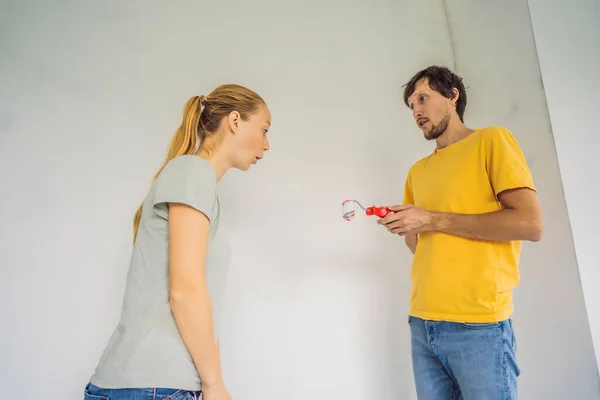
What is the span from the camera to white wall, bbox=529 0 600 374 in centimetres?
114

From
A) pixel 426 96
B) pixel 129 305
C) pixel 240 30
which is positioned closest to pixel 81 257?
pixel 129 305

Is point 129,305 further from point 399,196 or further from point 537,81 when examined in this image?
point 537,81

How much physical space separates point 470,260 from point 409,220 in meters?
0.17

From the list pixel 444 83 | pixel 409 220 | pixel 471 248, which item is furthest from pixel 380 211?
pixel 444 83

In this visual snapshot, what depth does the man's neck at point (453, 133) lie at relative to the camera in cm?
110

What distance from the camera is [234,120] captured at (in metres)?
0.85

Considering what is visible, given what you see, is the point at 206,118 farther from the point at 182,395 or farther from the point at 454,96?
the point at 454,96

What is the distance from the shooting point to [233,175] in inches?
55.1

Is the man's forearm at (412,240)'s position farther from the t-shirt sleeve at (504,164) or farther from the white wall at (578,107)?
the white wall at (578,107)

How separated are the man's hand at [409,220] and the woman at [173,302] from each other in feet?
1.54

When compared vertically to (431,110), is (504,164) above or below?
below

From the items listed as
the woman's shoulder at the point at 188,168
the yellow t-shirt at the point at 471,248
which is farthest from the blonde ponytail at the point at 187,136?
the yellow t-shirt at the point at 471,248

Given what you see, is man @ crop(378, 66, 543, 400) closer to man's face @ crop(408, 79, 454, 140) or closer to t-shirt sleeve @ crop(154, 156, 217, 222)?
man's face @ crop(408, 79, 454, 140)

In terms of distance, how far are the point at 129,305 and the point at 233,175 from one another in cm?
80
